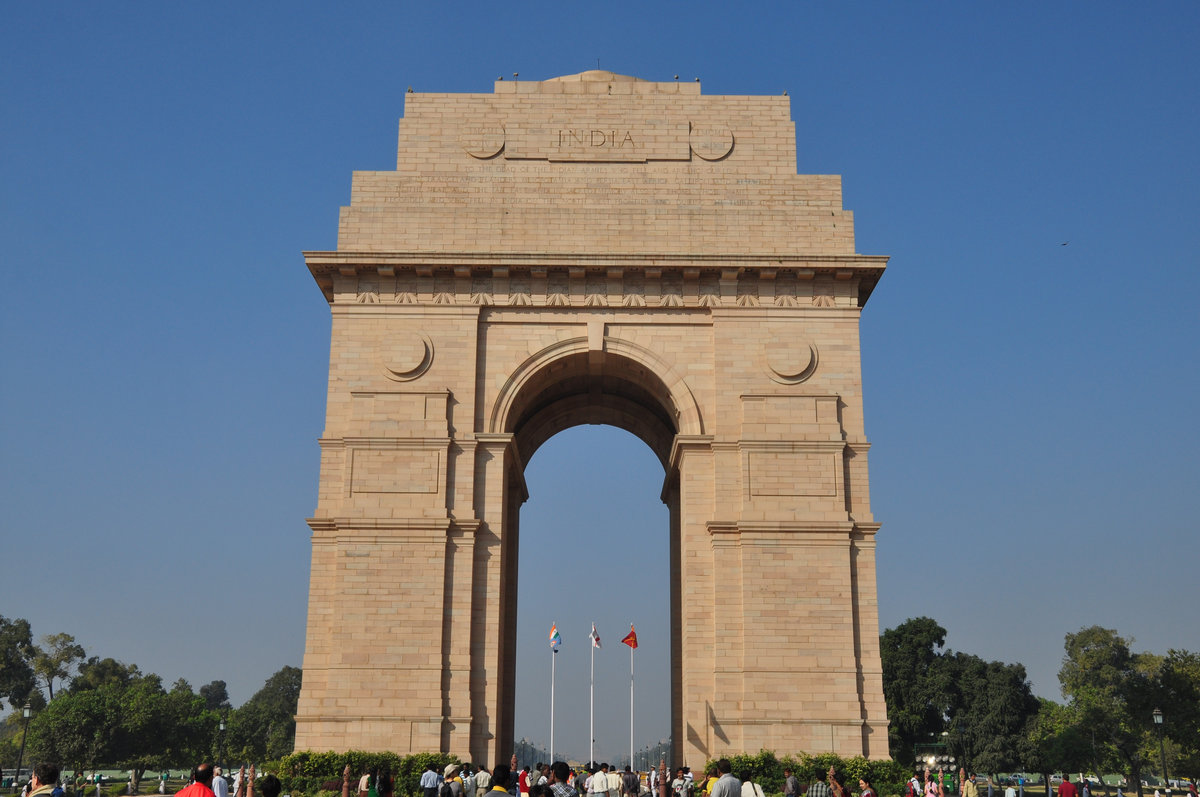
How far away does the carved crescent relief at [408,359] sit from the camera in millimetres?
28203

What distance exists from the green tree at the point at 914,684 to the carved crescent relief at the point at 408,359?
45647mm

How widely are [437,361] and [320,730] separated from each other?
950 centimetres

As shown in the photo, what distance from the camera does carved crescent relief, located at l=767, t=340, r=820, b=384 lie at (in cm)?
2831

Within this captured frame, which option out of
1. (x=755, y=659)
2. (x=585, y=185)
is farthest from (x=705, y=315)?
(x=755, y=659)

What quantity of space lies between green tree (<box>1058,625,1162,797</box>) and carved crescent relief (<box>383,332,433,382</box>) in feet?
118

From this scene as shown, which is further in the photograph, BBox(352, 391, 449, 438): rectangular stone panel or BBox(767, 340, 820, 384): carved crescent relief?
BBox(767, 340, 820, 384): carved crescent relief

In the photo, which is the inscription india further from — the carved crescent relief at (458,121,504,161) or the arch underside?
the arch underside

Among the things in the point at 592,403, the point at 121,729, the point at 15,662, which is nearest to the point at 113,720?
the point at 121,729

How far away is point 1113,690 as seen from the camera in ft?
253

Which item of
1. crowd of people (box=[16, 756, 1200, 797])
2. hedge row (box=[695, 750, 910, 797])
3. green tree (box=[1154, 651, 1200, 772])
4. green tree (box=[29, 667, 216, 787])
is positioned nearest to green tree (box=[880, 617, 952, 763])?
green tree (box=[1154, 651, 1200, 772])

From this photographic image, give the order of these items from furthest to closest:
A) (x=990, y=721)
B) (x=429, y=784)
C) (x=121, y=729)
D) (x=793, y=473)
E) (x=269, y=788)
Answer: (x=121, y=729), (x=990, y=721), (x=793, y=473), (x=429, y=784), (x=269, y=788)

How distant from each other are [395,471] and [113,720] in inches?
1892

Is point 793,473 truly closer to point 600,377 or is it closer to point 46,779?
point 600,377

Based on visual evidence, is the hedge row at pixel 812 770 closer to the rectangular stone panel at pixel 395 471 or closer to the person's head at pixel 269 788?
the rectangular stone panel at pixel 395 471
